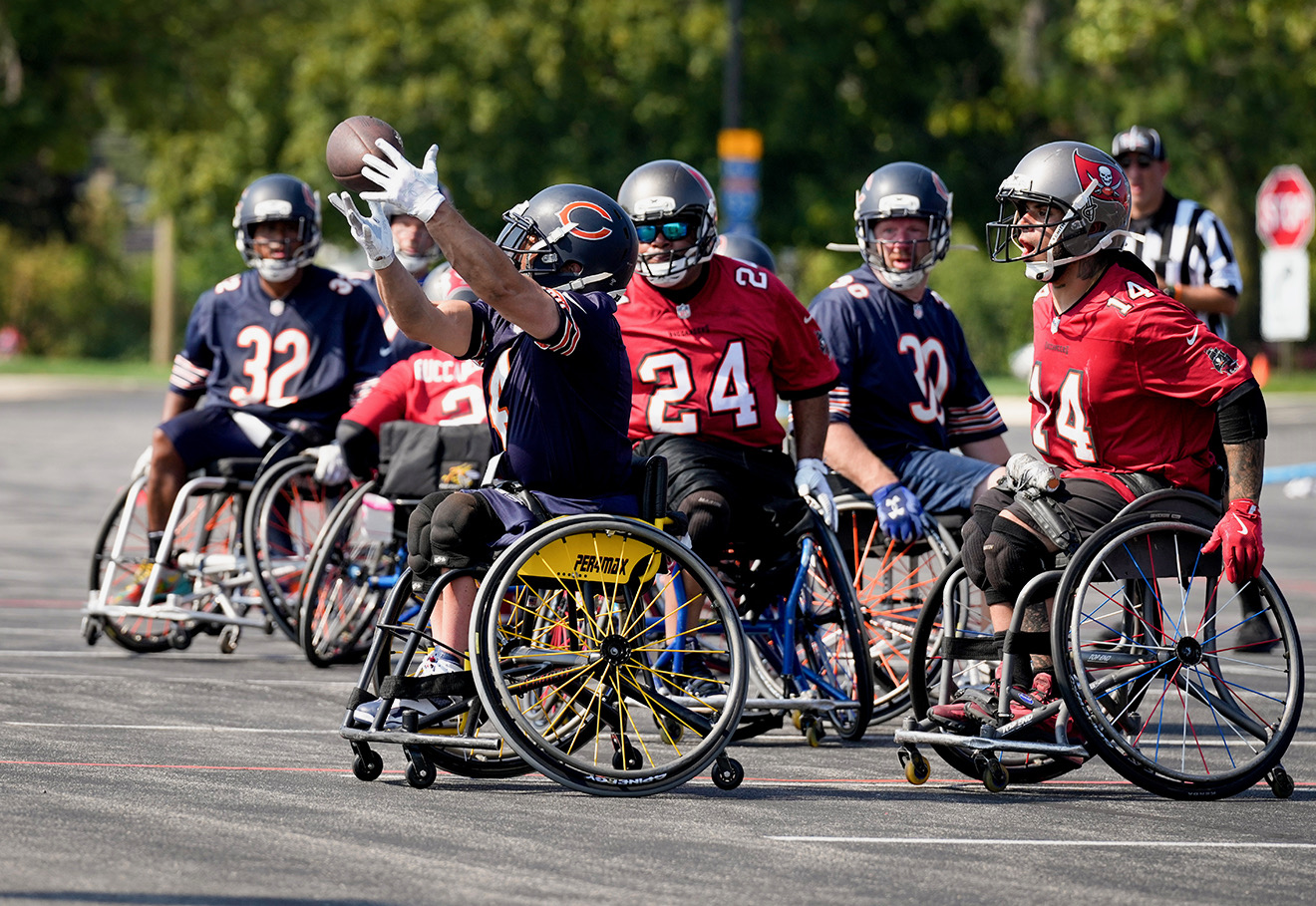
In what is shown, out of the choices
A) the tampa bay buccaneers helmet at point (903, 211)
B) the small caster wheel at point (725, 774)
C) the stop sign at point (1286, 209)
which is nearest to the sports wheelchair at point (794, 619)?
the small caster wheel at point (725, 774)

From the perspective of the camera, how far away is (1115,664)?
21.2 ft

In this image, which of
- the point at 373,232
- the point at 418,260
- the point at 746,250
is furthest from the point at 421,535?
the point at 418,260

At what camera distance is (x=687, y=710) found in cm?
639

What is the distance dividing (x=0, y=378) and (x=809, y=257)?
67.8ft

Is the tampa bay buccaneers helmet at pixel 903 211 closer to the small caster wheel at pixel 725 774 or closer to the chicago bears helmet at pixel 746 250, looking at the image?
the chicago bears helmet at pixel 746 250

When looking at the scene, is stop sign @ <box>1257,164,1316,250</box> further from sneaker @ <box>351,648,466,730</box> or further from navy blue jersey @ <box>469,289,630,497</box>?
sneaker @ <box>351,648,466,730</box>

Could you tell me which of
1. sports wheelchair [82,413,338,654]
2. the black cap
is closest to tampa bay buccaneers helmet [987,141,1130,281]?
the black cap

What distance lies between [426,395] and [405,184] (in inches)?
136

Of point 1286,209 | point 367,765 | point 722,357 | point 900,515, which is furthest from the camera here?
point 1286,209

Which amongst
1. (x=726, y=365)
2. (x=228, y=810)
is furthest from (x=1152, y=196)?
(x=228, y=810)

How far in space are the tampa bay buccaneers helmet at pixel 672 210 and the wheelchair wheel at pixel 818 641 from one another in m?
1.12

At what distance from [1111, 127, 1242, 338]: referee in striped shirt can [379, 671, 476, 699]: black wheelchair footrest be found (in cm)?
524

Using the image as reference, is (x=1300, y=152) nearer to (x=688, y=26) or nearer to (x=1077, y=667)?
(x=688, y=26)

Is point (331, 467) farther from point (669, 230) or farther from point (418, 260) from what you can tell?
point (669, 230)
